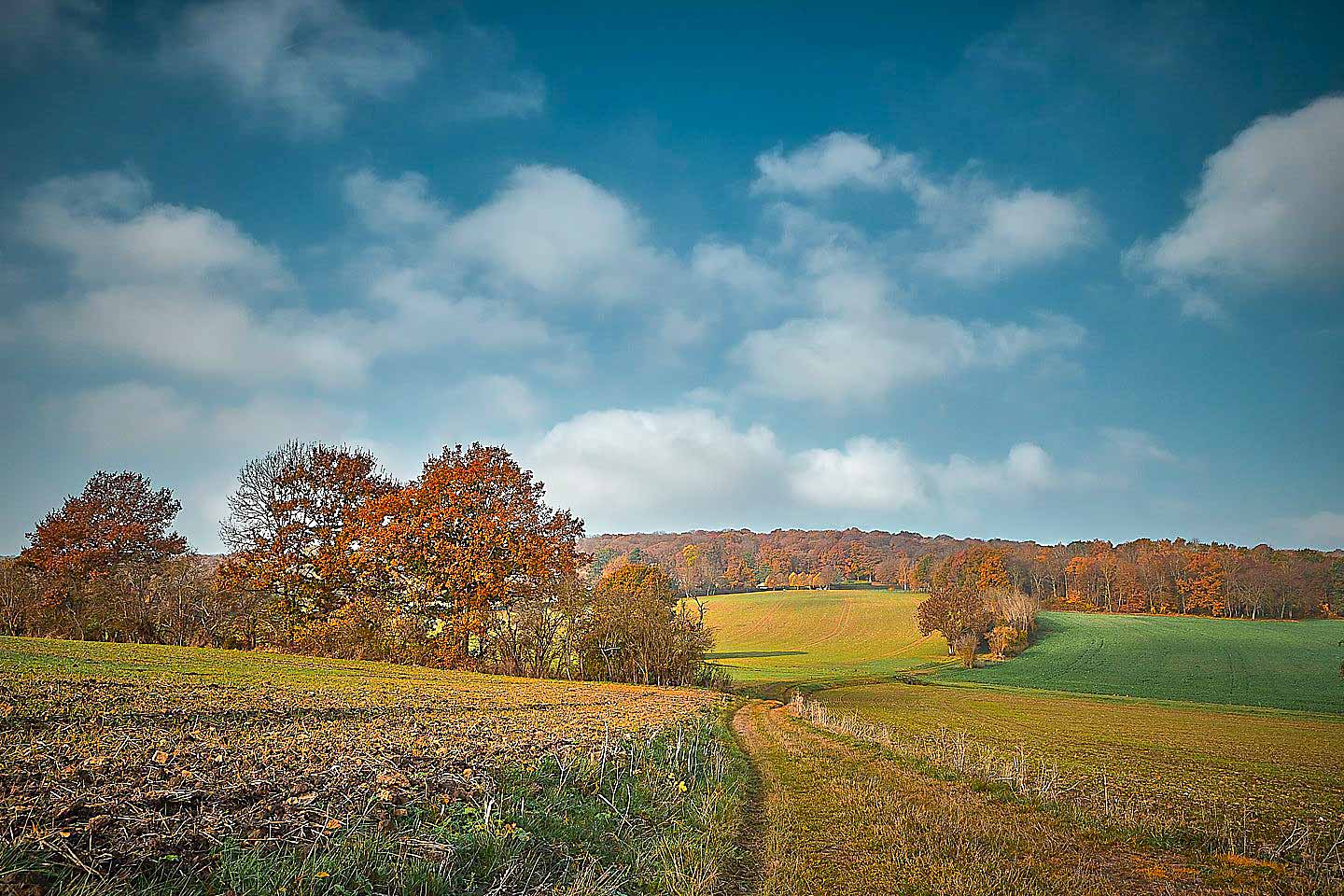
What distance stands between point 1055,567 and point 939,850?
13014cm

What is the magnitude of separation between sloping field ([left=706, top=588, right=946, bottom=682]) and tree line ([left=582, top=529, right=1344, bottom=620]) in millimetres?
9668

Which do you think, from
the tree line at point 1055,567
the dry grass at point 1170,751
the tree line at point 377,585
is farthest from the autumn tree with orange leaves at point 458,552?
the tree line at point 1055,567

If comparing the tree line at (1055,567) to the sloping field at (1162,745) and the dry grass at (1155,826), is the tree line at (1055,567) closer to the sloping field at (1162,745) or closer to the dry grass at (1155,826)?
the sloping field at (1162,745)

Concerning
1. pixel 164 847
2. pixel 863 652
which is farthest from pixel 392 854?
pixel 863 652

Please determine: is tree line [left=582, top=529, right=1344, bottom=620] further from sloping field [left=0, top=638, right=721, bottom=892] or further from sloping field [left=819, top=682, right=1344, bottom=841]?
sloping field [left=0, top=638, right=721, bottom=892]

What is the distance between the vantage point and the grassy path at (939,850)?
8375mm

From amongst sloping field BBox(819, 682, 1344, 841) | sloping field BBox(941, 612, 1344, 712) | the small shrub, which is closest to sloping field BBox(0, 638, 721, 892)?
sloping field BBox(819, 682, 1344, 841)

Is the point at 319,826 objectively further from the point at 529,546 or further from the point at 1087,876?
the point at 529,546

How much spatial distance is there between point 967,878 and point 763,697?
3952cm

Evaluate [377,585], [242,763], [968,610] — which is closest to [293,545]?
[377,585]

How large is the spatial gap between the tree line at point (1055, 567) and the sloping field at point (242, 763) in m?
62.0

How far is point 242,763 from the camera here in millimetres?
8516

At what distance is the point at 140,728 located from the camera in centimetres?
1010

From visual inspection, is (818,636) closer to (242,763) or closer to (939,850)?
(939,850)
